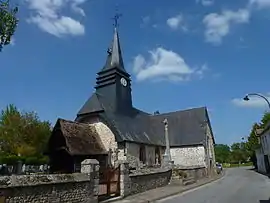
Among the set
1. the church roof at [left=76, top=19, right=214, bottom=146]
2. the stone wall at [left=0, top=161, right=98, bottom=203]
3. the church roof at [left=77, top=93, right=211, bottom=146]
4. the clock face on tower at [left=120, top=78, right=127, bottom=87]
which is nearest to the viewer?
the stone wall at [left=0, top=161, right=98, bottom=203]

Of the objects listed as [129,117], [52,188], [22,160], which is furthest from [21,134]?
[52,188]

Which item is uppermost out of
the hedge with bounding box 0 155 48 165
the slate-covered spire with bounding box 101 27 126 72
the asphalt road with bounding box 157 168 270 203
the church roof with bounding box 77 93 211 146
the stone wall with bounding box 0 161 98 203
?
the slate-covered spire with bounding box 101 27 126 72

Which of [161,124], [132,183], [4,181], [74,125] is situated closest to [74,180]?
[4,181]

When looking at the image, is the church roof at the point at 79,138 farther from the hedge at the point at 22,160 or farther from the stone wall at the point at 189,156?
the stone wall at the point at 189,156

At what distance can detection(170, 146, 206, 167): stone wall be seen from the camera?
3353 cm

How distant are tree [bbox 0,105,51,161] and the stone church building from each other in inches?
392

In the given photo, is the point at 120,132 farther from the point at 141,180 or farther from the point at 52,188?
the point at 52,188

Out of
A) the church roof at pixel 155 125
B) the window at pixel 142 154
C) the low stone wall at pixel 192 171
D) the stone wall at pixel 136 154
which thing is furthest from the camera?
the window at pixel 142 154

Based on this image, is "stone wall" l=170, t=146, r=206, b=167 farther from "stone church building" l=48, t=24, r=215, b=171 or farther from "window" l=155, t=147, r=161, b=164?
"window" l=155, t=147, r=161, b=164

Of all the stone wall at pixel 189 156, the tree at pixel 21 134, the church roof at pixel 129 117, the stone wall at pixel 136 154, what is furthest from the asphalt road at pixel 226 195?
the tree at pixel 21 134

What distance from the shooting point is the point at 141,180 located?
1708cm

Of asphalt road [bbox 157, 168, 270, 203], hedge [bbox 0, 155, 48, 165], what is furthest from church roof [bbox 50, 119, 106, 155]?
asphalt road [bbox 157, 168, 270, 203]

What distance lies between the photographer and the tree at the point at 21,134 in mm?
36531

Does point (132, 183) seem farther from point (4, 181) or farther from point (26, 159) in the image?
point (26, 159)
